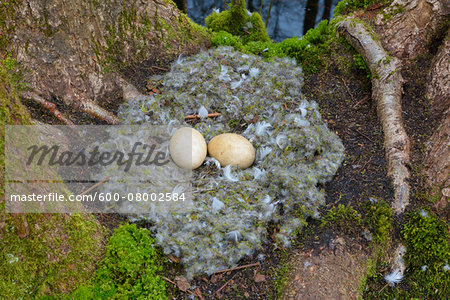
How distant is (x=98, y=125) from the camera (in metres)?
3.75

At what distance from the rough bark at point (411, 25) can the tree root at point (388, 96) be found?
210 millimetres

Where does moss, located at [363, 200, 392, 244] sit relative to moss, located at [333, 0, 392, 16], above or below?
below

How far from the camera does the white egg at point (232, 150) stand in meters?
3.53

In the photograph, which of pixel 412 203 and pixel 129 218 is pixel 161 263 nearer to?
pixel 129 218

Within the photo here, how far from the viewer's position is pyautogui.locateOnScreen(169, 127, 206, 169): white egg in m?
3.43

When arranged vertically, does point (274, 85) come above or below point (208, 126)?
above

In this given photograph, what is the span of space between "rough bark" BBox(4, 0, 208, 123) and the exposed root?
0.10 m

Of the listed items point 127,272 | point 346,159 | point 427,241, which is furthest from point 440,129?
point 127,272

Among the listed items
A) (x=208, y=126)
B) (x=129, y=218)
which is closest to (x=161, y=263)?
(x=129, y=218)

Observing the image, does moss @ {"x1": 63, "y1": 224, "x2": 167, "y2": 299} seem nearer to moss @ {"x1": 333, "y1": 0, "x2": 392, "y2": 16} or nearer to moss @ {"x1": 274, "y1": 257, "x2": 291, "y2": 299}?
moss @ {"x1": 274, "y1": 257, "x2": 291, "y2": 299}

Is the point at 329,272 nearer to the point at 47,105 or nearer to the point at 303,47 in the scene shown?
the point at 47,105

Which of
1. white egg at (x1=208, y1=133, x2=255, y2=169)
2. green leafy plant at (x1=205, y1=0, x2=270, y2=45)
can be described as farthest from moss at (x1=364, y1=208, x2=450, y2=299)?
green leafy plant at (x1=205, y1=0, x2=270, y2=45)

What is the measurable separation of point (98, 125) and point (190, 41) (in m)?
1.95

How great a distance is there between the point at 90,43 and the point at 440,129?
3.78 meters
